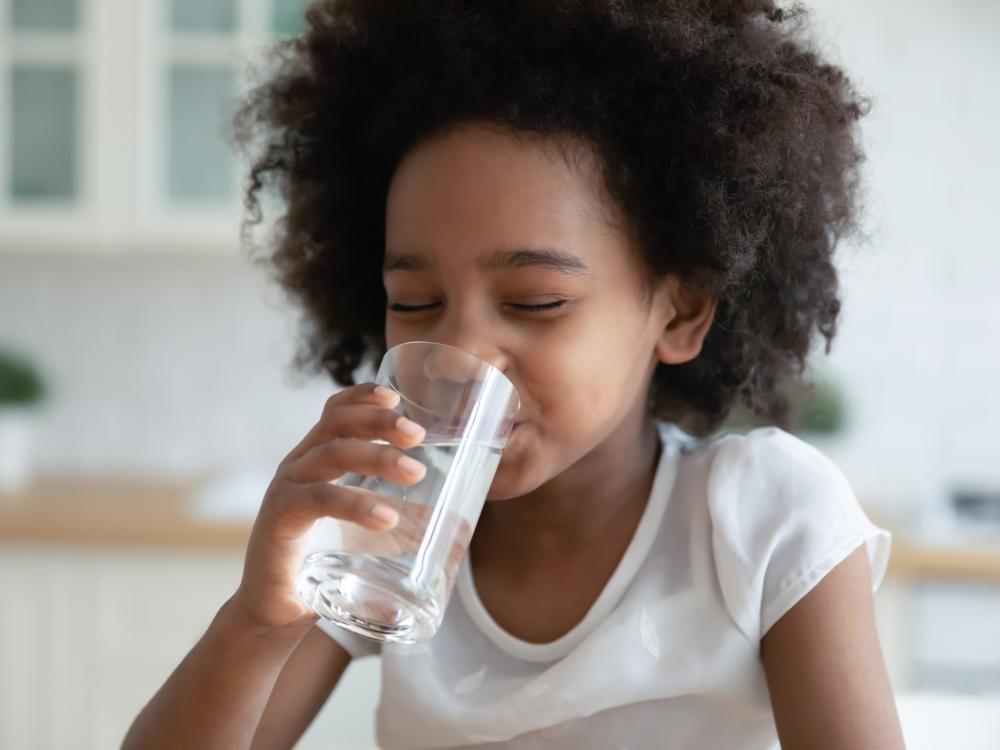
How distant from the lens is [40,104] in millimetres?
2469

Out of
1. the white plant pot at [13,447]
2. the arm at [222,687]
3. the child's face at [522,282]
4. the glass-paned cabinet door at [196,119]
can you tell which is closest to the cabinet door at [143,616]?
the white plant pot at [13,447]

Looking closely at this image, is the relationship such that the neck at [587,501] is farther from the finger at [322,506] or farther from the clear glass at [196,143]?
the clear glass at [196,143]

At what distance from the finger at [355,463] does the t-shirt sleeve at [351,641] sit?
1.18 ft

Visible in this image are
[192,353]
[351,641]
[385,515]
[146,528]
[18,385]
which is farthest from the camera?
[192,353]

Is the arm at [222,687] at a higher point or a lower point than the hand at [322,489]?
lower

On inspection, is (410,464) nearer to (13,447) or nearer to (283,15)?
(283,15)

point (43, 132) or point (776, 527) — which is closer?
point (776, 527)

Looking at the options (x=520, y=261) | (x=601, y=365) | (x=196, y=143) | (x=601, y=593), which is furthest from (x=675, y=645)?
(x=196, y=143)

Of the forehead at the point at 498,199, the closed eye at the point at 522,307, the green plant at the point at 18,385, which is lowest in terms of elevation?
the closed eye at the point at 522,307

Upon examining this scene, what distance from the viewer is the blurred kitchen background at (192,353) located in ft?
7.32

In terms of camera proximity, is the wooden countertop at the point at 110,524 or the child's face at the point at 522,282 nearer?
the child's face at the point at 522,282

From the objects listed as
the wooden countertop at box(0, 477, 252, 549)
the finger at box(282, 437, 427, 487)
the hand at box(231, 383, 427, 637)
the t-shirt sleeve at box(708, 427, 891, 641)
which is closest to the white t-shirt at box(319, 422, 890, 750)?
the t-shirt sleeve at box(708, 427, 891, 641)

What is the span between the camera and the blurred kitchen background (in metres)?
2.23

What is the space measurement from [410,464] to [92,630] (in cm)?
177
